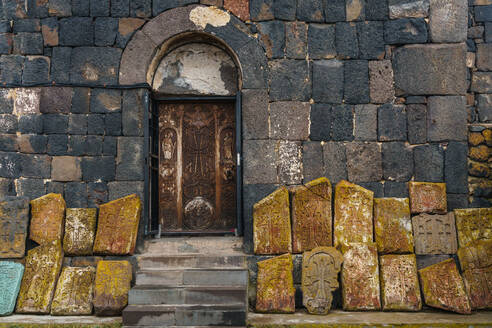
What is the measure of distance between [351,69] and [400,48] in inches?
25.4

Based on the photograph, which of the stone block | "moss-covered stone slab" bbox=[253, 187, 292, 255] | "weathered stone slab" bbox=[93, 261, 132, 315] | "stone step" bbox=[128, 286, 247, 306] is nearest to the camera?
"stone step" bbox=[128, 286, 247, 306]

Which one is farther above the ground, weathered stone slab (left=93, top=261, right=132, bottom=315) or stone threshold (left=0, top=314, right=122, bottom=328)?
weathered stone slab (left=93, top=261, right=132, bottom=315)

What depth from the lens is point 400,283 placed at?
424cm

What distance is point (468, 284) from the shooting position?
4.27 m

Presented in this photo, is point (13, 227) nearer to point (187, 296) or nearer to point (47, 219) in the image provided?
point (47, 219)

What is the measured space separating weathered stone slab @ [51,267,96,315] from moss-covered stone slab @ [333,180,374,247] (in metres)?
2.71

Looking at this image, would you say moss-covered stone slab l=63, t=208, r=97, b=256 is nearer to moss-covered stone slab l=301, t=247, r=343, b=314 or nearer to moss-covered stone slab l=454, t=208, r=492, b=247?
moss-covered stone slab l=301, t=247, r=343, b=314

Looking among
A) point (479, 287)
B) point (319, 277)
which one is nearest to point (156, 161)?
point (319, 277)

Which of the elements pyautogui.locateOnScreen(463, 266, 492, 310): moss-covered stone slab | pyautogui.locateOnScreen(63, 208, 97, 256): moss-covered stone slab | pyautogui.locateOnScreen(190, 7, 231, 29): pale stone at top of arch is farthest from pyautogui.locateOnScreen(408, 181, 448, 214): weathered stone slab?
pyautogui.locateOnScreen(63, 208, 97, 256): moss-covered stone slab

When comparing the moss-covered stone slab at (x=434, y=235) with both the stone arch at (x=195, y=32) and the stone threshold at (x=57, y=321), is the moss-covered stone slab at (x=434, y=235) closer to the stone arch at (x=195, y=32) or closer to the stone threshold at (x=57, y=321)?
the stone arch at (x=195, y=32)

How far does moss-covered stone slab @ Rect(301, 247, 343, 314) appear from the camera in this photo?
13.6 feet

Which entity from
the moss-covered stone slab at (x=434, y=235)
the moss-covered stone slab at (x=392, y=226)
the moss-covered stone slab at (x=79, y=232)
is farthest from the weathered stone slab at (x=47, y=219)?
the moss-covered stone slab at (x=434, y=235)

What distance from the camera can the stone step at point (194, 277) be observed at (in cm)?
424

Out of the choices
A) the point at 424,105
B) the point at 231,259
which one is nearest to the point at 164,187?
the point at 231,259
